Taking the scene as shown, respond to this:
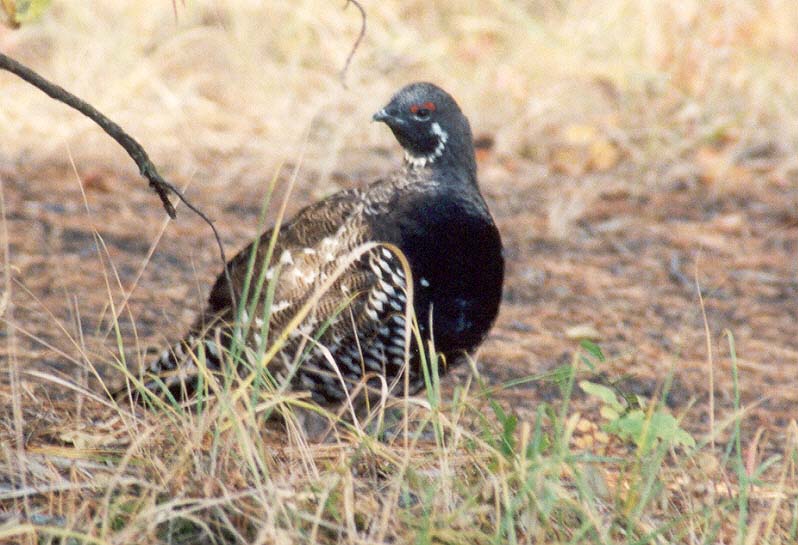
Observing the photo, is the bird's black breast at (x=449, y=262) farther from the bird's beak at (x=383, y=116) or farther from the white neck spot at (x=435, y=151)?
the bird's beak at (x=383, y=116)

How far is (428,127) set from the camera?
389 centimetres

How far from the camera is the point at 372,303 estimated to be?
11.8 ft

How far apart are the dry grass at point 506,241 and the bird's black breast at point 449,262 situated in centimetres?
25

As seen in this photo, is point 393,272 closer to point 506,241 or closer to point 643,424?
point 643,424

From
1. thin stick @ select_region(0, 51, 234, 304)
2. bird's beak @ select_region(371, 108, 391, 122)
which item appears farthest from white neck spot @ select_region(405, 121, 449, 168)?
thin stick @ select_region(0, 51, 234, 304)

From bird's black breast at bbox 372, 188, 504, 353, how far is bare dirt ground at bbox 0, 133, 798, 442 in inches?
26.8

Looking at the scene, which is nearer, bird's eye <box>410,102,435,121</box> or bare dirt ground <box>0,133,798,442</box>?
bird's eye <box>410,102,435,121</box>

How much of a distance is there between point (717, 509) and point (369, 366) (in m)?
1.35

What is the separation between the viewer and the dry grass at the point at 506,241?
2.54 metres

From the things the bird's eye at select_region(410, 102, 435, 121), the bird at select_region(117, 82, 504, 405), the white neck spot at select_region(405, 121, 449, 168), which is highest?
the bird's eye at select_region(410, 102, 435, 121)

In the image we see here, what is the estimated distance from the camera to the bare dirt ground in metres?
4.52

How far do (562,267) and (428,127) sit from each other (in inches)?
80.5

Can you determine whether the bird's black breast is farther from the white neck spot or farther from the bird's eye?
the bird's eye

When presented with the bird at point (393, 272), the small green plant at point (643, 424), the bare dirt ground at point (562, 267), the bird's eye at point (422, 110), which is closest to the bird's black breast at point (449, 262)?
the bird at point (393, 272)
